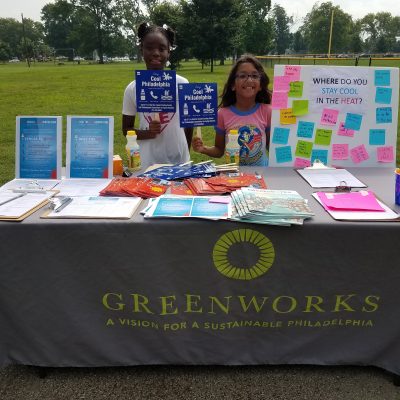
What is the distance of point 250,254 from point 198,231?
249 mm

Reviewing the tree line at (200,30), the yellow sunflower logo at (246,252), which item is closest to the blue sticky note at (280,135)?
the yellow sunflower logo at (246,252)

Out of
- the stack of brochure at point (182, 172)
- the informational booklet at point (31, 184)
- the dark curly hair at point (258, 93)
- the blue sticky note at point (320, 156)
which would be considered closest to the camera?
the informational booklet at point (31, 184)

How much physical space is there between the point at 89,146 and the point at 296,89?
1.28m

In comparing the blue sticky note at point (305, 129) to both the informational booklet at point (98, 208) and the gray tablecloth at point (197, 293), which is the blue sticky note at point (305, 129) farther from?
the informational booklet at point (98, 208)

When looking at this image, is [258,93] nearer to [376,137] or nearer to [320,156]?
[320,156]

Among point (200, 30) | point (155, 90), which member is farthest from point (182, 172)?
point (200, 30)

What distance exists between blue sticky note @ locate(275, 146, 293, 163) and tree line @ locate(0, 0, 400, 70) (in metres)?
24.7

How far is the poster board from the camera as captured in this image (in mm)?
2244

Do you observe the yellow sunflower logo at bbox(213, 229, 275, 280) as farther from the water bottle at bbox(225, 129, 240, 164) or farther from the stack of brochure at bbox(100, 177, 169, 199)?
the water bottle at bbox(225, 129, 240, 164)

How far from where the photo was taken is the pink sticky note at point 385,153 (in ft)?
7.53

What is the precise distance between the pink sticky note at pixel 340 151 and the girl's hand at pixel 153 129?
1.11 metres

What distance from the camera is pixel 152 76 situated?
2.18 m

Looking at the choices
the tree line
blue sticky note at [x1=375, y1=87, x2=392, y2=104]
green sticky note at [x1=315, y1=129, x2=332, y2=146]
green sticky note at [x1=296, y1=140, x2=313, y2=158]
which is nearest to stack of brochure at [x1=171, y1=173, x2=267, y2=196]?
green sticky note at [x1=296, y1=140, x2=313, y2=158]

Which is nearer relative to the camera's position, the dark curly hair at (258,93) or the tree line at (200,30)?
the dark curly hair at (258,93)
